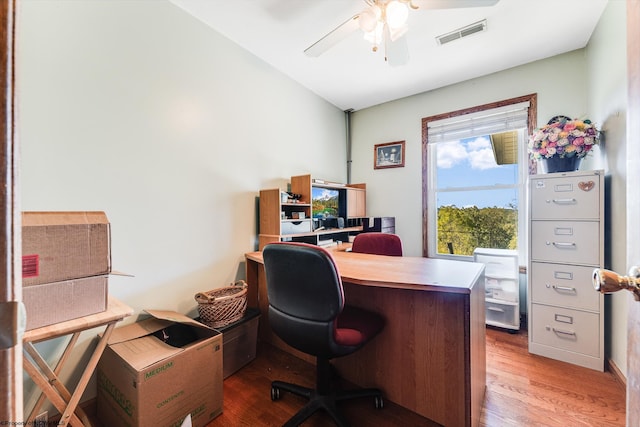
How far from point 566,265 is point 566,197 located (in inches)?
21.0

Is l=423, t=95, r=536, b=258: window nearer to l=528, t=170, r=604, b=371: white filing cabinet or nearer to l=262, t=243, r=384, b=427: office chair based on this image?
l=528, t=170, r=604, b=371: white filing cabinet

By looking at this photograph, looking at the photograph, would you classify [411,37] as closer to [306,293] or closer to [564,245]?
[564,245]

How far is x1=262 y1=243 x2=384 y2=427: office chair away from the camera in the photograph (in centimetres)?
119

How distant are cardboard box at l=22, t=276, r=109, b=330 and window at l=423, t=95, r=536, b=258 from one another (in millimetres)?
3162

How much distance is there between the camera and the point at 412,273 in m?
1.44

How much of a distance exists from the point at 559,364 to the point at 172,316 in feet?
9.40

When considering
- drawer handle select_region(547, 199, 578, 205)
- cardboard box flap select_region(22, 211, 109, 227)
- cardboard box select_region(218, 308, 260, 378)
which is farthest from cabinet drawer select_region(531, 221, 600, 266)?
cardboard box flap select_region(22, 211, 109, 227)

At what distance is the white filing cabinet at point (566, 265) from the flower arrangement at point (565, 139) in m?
0.19

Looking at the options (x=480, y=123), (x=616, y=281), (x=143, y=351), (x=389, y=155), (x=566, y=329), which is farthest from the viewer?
(x=389, y=155)

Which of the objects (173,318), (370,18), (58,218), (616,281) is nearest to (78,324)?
(58,218)

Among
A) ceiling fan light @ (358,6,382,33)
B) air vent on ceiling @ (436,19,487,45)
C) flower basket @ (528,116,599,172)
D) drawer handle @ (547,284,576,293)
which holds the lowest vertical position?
drawer handle @ (547,284,576,293)

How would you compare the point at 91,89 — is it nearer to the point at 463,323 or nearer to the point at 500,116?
the point at 463,323

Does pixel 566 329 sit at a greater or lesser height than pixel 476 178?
lesser

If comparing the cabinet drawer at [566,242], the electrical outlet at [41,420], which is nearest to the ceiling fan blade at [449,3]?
the cabinet drawer at [566,242]
